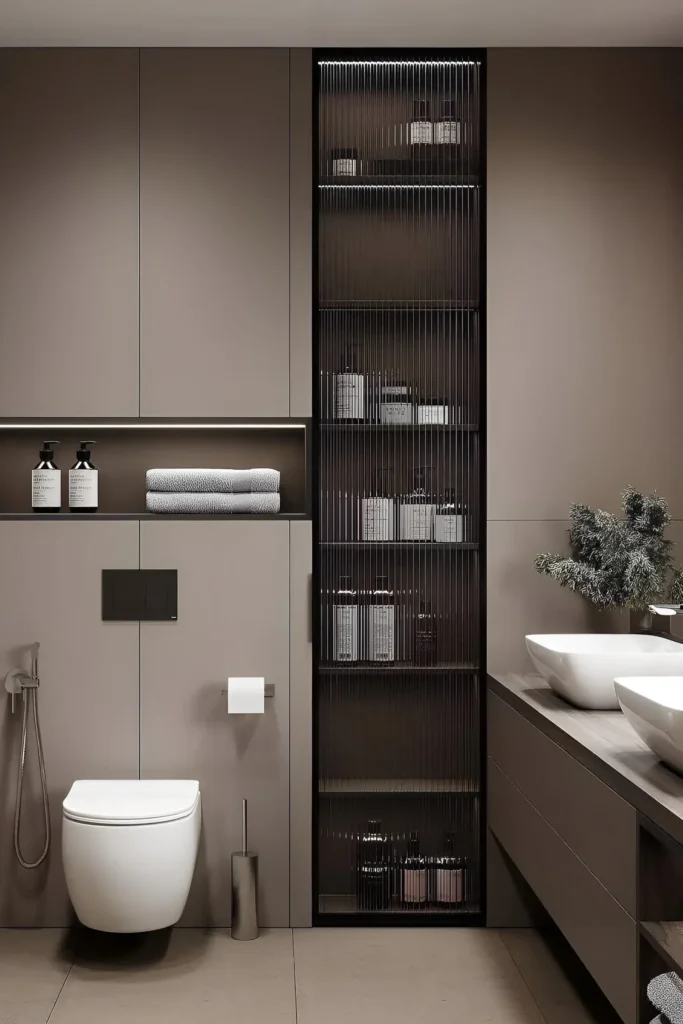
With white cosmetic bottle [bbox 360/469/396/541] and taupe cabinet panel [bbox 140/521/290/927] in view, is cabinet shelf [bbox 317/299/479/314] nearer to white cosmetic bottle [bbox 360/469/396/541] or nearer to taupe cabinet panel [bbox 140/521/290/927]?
white cosmetic bottle [bbox 360/469/396/541]

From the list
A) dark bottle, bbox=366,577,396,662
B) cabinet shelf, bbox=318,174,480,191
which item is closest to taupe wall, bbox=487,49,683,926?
cabinet shelf, bbox=318,174,480,191

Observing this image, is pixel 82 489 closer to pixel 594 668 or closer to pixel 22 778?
pixel 22 778

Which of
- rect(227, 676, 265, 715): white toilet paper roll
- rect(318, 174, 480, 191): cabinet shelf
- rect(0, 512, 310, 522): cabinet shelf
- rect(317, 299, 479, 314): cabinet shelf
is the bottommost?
rect(227, 676, 265, 715): white toilet paper roll

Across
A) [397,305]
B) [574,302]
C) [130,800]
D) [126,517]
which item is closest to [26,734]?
[130,800]

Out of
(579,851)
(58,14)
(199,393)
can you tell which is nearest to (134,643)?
(199,393)

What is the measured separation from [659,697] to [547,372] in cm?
151

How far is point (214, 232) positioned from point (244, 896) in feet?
6.99

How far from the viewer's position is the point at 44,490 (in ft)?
10.2

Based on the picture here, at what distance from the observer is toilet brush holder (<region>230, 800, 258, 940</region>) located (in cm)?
297

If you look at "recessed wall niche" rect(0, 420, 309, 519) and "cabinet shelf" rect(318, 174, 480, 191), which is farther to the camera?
"recessed wall niche" rect(0, 420, 309, 519)

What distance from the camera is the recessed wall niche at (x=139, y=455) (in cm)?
331

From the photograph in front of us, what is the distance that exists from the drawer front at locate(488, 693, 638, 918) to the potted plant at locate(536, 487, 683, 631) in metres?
0.45

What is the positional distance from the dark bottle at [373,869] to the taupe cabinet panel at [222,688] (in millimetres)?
244

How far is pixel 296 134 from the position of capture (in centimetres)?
311
